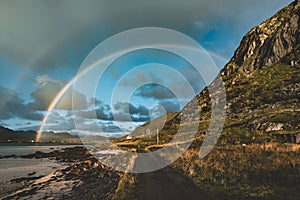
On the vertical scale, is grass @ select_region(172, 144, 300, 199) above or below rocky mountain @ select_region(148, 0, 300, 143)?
below

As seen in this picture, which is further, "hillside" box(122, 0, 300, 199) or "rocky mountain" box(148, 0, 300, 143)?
"rocky mountain" box(148, 0, 300, 143)

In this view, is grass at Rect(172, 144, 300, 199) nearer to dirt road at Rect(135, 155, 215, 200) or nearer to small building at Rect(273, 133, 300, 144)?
dirt road at Rect(135, 155, 215, 200)

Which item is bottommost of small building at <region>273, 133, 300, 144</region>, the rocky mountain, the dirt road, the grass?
the dirt road

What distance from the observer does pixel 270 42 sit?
510 feet

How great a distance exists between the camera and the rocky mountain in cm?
7356

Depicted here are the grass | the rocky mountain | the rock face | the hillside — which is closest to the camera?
the grass

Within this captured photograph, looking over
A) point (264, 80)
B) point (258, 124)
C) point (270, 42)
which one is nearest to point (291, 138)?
point (258, 124)

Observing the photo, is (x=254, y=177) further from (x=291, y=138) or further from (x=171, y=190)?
(x=291, y=138)

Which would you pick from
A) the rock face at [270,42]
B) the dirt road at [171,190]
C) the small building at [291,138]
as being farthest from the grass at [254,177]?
the rock face at [270,42]

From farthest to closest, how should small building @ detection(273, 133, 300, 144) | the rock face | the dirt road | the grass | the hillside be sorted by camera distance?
the rock face
small building @ detection(273, 133, 300, 144)
the hillside
the dirt road
the grass

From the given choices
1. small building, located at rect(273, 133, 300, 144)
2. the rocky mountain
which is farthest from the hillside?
small building, located at rect(273, 133, 300, 144)

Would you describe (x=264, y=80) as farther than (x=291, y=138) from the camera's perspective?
Yes

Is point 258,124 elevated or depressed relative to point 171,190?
elevated

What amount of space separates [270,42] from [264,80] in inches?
1760
